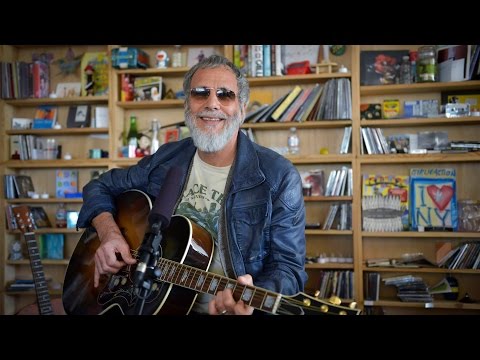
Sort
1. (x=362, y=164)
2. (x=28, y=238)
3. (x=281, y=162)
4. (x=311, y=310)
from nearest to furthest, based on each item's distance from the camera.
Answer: (x=311, y=310)
(x=281, y=162)
(x=28, y=238)
(x=362, y=164)

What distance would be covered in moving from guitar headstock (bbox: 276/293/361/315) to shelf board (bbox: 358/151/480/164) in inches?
97.3

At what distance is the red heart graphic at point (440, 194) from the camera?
138 inches

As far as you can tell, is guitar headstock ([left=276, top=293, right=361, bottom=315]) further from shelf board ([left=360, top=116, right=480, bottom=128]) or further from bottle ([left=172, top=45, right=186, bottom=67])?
bottle ([left=172, top=45, right=186, bottom=67])

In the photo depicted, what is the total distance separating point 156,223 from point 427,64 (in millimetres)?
3056

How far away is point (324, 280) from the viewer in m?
3.51

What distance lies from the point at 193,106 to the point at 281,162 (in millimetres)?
400

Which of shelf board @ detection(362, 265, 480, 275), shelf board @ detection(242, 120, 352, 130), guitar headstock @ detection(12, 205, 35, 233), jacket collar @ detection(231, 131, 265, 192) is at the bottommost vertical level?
shelf board @ detection(362, 265, 480, 275)

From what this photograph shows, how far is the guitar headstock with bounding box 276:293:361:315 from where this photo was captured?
3.60 ft

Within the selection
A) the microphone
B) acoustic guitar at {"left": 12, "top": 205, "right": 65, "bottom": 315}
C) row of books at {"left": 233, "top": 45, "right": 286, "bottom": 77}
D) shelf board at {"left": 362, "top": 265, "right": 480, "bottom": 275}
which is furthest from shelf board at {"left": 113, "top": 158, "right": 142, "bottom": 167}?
the microphone

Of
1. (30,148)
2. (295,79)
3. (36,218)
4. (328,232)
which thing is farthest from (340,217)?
(30,148)

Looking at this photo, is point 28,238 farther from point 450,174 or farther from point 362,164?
point 450,174

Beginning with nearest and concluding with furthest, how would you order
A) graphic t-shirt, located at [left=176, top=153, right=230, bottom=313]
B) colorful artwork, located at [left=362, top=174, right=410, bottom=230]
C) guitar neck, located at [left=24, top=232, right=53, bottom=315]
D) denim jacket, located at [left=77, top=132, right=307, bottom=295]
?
denim jacket, located at [left=77, top=132, right=307, bottom=295] → graphic t-shirt, located at [left=176, top=153, right=230, bottom=313] → guitar neck, located at [left=24, top=232, right=53, bottom=315] → colorful artwork, located at [left=362, top=174, right=410, bottom=230]
